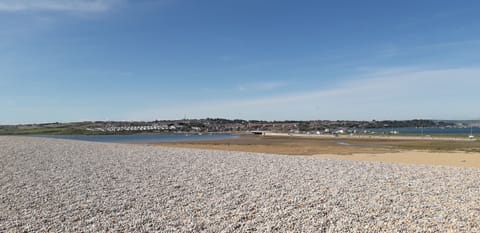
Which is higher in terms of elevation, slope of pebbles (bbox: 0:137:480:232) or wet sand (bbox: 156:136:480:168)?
slope of pebbles (bbox: 0:137:480:232)

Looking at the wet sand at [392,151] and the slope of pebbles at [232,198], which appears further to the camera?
the wet sand at [392,151]

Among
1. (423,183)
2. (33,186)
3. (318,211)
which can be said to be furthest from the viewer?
(423,183)

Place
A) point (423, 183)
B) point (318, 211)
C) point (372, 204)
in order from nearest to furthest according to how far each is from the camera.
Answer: point (318, 211), point (372, 204), point (423, 183)

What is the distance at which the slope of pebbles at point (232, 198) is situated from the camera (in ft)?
26.0

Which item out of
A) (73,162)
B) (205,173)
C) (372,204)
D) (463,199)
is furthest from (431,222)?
(73,162)

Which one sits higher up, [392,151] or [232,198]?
[232,198]

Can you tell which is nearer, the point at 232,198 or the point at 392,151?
the point at 232,198

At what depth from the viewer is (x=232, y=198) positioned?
34.3 feet

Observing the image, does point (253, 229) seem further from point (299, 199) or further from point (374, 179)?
point (374, 179)

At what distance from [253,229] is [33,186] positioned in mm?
7672

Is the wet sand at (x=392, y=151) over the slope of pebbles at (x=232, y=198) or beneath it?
beneath

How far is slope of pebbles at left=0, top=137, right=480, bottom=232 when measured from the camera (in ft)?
26.0

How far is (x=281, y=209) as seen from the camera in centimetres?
922

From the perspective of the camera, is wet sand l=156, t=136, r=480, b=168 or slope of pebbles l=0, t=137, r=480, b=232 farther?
wet sand l=156, t=136, r=480, b=168
